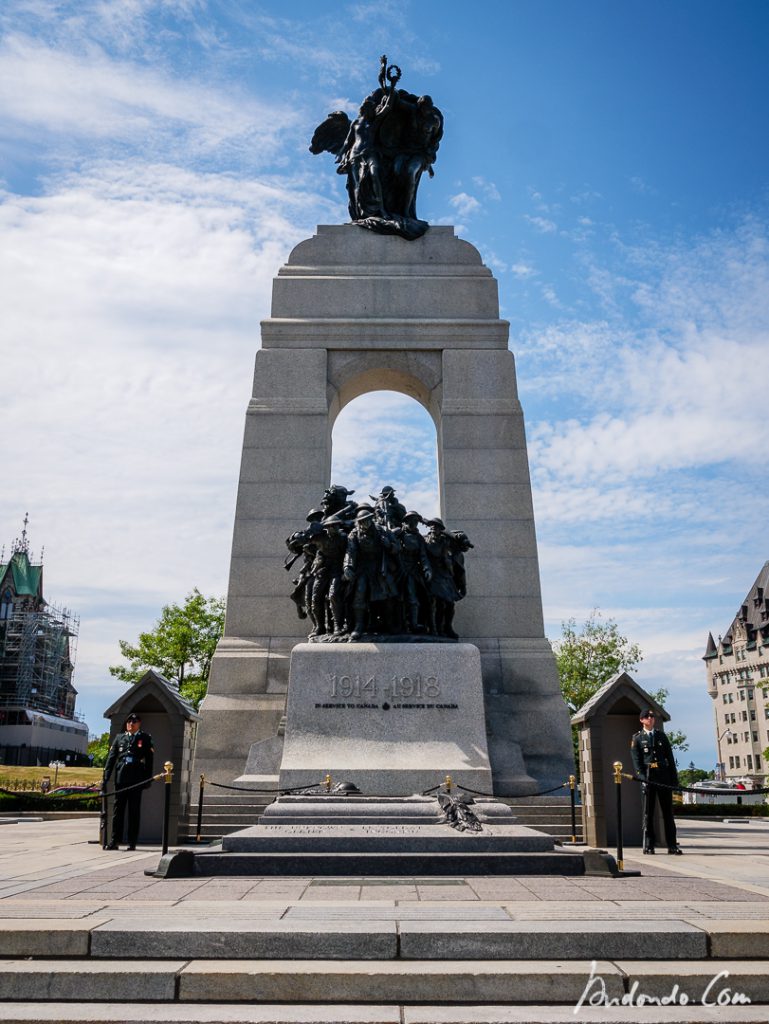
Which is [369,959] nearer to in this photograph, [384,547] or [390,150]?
[384,547]

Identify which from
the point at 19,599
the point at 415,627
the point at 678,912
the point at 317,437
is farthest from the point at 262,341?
the point at 19,599

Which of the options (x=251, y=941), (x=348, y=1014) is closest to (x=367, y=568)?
(x=251, y=941)

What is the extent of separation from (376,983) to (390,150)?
2345cm

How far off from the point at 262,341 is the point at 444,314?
454cm

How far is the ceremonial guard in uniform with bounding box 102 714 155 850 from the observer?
1373 cm

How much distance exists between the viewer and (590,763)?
48.0 ft

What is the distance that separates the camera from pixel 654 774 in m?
13.6

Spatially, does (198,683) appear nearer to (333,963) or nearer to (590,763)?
(590,763)

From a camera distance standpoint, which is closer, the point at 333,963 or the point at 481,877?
the point at 333,963

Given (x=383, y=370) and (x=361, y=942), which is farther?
(x=383, y=370)

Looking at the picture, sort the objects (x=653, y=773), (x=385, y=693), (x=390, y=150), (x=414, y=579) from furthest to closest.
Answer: (x=390, y=150), (x=414, y=579), (x=385, y=693), (x=653, y=773)

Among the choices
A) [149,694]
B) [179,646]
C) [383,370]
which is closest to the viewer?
[149,694]

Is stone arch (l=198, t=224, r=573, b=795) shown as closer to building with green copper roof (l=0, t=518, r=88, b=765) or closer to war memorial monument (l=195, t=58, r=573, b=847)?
war memorial monument (l=195, t=58, r=573, b=847)

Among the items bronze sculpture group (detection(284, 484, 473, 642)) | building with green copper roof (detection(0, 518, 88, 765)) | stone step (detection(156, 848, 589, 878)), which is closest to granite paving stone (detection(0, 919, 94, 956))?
stone step (detection(156, 848, 589, 878))
